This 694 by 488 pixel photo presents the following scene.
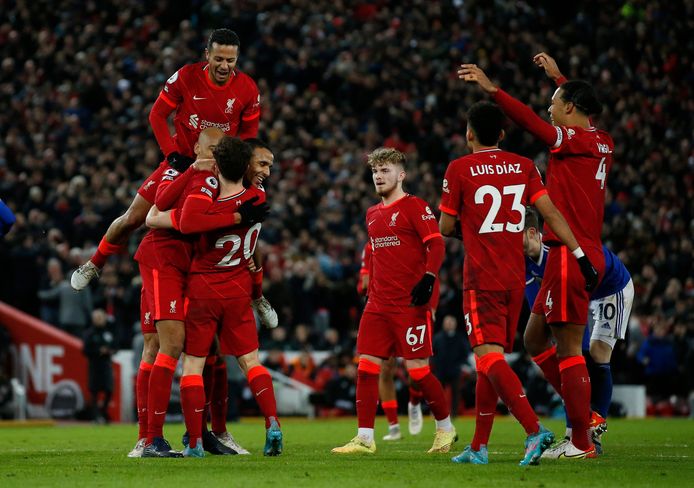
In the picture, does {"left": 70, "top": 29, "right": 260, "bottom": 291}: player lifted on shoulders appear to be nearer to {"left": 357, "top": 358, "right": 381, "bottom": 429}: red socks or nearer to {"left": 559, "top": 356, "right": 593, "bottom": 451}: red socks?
{"left": 357, "top": 358, "right": 381, "bottom": 429}: red socks

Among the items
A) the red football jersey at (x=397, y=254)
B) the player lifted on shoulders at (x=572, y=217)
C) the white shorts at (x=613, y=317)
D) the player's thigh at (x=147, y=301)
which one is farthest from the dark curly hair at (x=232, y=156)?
the white shorts at (x=613, y=317)

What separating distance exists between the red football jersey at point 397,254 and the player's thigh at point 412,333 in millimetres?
107

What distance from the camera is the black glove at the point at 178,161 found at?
10125 millimetres

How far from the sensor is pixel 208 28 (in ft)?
99.3

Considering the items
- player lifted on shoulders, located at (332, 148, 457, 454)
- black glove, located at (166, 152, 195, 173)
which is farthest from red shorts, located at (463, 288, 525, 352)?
black glove, located at (166, 152, 195, 173)

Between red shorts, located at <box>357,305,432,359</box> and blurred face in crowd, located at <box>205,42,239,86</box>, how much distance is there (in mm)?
2486

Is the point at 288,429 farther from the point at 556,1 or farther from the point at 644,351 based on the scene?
the point at 556,1

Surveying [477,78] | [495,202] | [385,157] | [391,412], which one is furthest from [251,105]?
[391,412]

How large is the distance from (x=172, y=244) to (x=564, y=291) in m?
3.23

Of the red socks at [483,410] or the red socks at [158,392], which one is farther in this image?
the red socks at [158,392]

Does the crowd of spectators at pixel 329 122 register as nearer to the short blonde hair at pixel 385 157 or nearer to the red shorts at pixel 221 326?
the short blonde hair at pixel 385 157

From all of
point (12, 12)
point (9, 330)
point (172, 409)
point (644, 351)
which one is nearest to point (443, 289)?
point (644, 351)

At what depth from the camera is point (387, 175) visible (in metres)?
10.6

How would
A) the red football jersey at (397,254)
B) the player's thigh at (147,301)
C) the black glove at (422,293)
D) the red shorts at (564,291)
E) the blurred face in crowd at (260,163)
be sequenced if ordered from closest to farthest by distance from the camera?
the black glove at (422,293) < the red shorts at (564,291) < the player's thigh at (147,301) < the blurred face in crowd at (260,163) < the red football jersey at (397,254)
